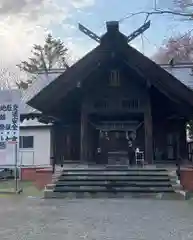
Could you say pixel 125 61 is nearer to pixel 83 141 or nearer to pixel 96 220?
pixel 83 141

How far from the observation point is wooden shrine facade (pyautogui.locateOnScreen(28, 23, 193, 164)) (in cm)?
1712

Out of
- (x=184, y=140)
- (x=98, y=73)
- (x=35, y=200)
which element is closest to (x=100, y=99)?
(x=98, y=73)

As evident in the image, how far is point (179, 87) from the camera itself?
17.0m

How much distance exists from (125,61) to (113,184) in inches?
193

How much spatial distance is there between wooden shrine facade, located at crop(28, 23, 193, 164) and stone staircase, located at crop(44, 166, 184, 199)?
158 cm

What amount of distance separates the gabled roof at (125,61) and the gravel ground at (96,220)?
523cm

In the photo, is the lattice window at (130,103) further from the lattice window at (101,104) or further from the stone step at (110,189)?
the stone step at (110,189)

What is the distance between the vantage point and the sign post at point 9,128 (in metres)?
16.5

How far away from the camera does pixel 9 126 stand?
1664cm

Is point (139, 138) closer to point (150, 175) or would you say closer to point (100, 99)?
point (100, 99)

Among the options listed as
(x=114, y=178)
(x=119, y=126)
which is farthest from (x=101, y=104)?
(x=114, y=178)

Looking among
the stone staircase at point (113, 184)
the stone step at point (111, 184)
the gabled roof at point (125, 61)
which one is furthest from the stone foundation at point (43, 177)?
the gabled roof at point (125, 61)

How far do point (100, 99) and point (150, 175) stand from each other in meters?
4.37

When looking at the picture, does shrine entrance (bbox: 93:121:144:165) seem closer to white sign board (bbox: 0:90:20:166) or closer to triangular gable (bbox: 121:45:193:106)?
triangular gable (bbox: 121:45:193:106)
